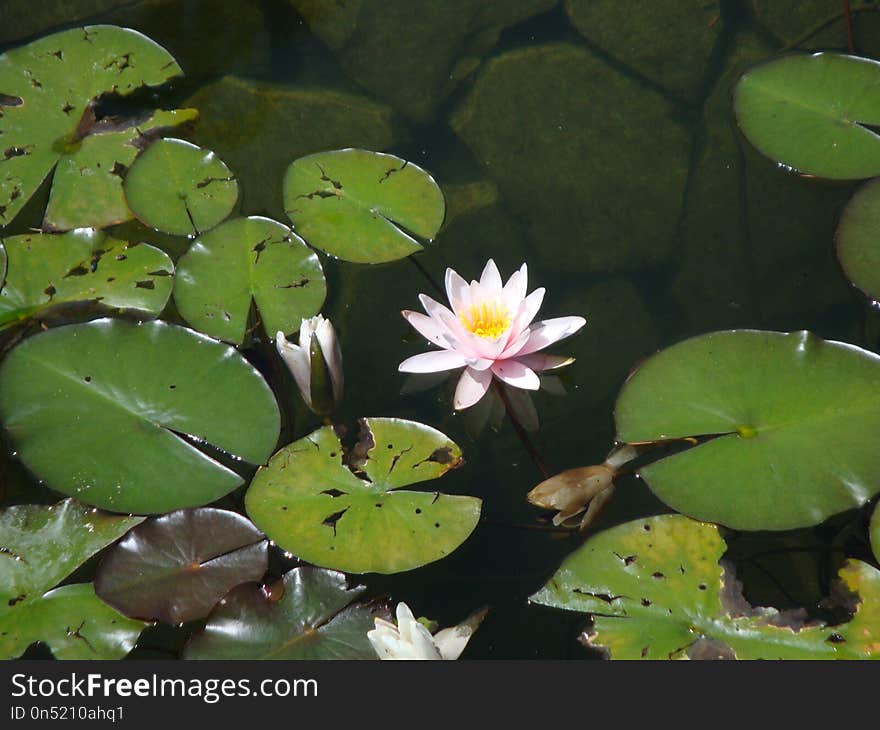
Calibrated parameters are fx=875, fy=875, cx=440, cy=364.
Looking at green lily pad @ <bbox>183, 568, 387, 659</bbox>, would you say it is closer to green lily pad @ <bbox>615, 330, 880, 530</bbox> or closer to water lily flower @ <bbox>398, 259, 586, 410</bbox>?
water lily flower @ <bbox>398, 259, 586, 410</bbox>

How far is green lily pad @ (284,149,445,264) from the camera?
8.48 feet

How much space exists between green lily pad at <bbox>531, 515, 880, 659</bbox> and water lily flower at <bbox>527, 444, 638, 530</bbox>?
0.39 feet

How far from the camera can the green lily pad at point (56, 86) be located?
272 centimetres

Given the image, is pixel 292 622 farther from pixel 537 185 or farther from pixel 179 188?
pixel 537 185

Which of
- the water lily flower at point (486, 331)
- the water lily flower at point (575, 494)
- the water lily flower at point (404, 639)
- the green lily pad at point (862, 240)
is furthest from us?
the green lily pad at point (862, 240)

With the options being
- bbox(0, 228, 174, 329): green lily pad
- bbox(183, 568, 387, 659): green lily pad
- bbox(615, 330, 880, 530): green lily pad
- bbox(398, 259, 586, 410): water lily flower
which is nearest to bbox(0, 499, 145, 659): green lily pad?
bbox(183, 568, 387, 659): green lily pad

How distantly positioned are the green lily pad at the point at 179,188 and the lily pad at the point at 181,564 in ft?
3.16

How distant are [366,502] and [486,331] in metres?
0.56

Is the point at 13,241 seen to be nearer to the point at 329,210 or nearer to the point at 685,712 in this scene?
the point at 329,210

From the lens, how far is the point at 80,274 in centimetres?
251

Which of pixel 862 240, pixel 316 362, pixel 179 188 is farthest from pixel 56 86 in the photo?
pixel 862 240

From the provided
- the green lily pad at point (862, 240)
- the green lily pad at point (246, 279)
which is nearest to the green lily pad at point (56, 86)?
the green lily pad at point (246, 279)

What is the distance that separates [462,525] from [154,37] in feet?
7.13

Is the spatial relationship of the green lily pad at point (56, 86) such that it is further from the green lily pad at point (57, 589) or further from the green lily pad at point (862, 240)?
the green lily pad at point (862, 240)
